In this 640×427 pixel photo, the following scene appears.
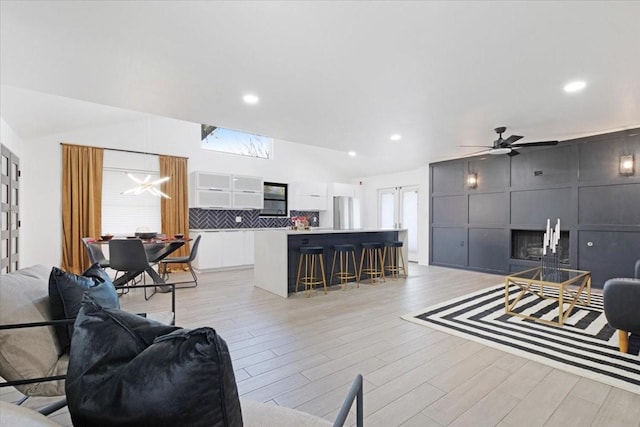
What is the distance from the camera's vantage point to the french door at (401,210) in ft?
26.5

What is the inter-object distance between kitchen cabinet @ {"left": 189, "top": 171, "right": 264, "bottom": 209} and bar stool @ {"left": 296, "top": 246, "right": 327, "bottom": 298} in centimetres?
306

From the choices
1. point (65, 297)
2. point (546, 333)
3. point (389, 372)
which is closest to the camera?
point (65, 297)

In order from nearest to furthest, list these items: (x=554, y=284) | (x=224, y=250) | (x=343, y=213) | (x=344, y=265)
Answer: (x=554, y=284) < (x=344, y=265) < (x=224, y=250) < (x=343, y=213)

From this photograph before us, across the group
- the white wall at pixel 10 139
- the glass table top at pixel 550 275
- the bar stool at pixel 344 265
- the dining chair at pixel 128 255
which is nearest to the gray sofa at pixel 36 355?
the dining chair at pixel 128 255

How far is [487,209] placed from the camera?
20.4 feet

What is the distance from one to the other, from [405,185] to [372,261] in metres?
3.46

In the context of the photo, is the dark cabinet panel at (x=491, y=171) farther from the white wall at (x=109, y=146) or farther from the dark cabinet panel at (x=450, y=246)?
the white wall at (x=109, y=146)

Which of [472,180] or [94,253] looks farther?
[472,180]

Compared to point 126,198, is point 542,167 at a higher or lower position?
higher

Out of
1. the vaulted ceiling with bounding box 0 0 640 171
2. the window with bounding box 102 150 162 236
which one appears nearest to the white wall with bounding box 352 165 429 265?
the vaulted ceiling with bounding box 0 0 640 171

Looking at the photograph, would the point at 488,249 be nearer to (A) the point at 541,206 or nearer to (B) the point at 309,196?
(A) the point at 541,206

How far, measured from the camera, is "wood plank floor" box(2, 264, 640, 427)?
181 cm

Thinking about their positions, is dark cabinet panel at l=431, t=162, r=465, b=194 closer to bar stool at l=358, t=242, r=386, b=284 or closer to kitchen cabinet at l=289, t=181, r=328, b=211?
bar stool at l=358, t=242, r=386, b=284

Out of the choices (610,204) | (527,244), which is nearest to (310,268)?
(527,244)
